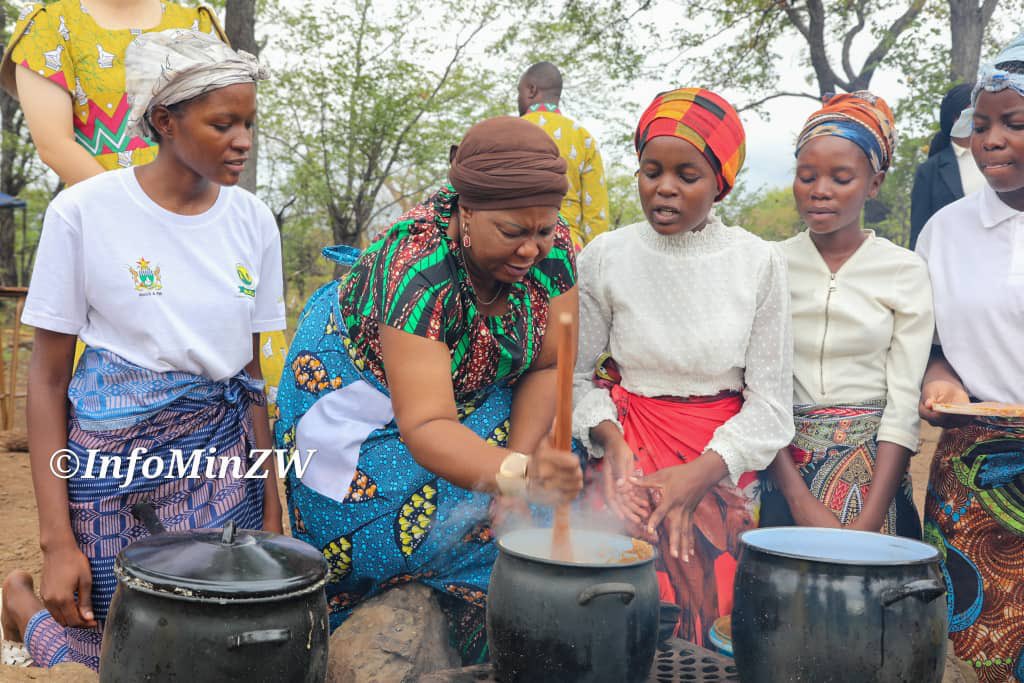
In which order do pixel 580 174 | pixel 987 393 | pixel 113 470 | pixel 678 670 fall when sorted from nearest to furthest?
1. pixel 678 670
2. pixel 113 470
3. pixel 987 393
4. pixel 580 174

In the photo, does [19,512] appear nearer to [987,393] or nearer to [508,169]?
[508,169]

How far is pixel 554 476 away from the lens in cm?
202

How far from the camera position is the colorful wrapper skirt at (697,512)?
9.43 ft

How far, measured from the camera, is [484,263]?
7.80ft

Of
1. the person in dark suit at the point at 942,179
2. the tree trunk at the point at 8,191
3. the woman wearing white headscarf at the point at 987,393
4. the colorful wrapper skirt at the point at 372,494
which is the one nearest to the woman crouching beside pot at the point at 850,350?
the woman wearing white headscarf at the point at 987,393

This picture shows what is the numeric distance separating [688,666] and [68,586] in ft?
5.49

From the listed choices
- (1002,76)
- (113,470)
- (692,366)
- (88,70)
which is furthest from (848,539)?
(88,70)

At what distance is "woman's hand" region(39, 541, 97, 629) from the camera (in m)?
2.49

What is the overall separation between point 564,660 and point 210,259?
1593 mm

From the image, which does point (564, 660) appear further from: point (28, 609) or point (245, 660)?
point (28, 609)

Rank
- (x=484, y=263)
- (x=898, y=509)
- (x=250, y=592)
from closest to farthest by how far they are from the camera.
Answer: (x=250, y=592), (x=484, y=263), (x=898, y=509)

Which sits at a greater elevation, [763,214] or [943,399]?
[763,214]

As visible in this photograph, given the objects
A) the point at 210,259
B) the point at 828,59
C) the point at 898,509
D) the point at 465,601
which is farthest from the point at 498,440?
the point at 828,59

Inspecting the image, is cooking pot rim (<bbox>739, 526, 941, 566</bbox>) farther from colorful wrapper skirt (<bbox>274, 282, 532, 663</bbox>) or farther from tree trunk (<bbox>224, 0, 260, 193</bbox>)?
tree trunk (<bbox>224, 0, 260, 193</bbox>)
